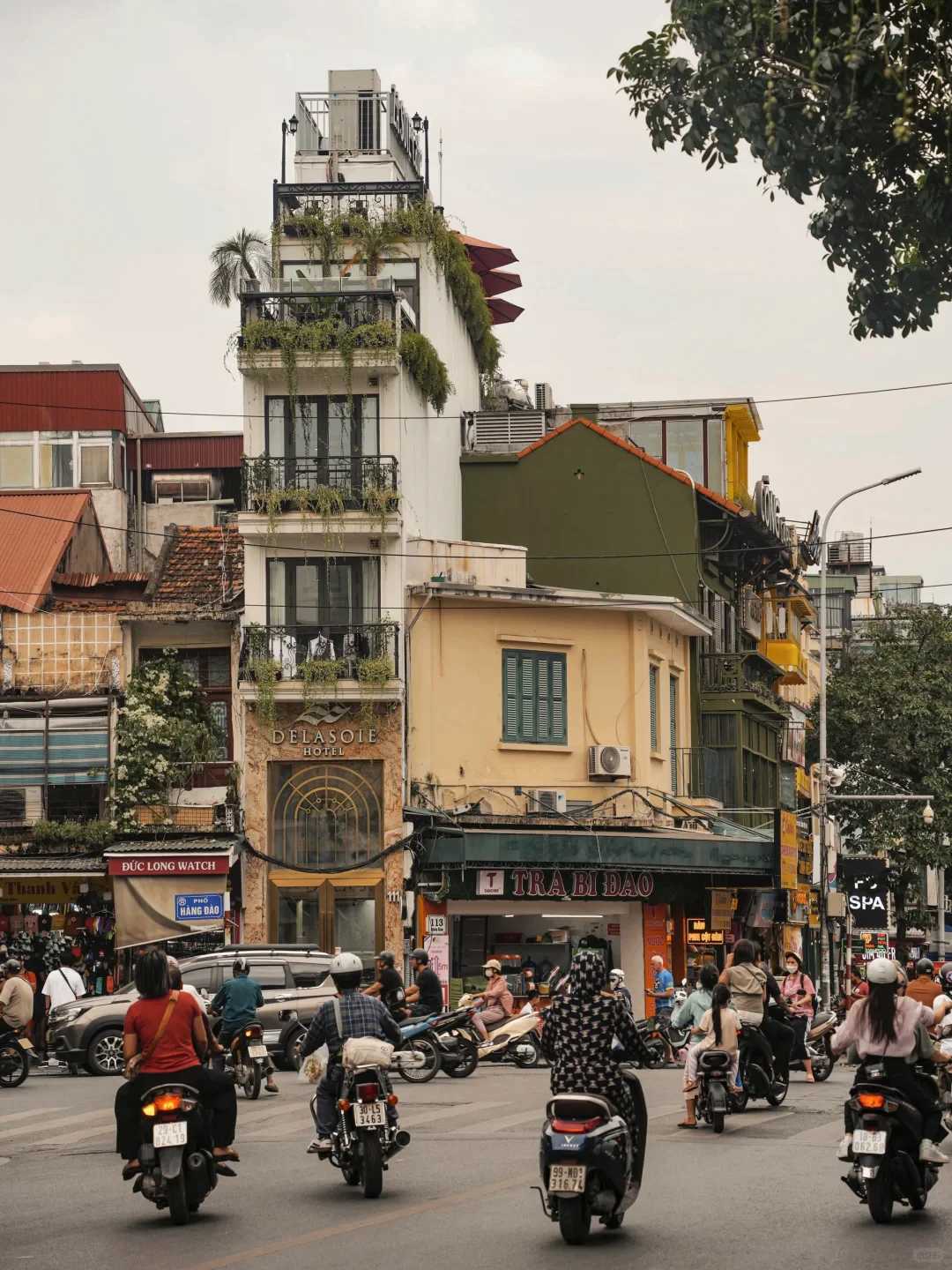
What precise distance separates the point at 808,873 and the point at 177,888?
1841 cm

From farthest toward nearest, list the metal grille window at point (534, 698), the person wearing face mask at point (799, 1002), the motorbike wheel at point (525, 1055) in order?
the metal grille window at point (534, 698), the motorbike wheel at point (525, 1055), the person wearing face mask at point (799, 1002)

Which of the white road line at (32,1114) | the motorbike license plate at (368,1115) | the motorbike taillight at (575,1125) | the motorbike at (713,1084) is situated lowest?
the white road line at (32,1114)

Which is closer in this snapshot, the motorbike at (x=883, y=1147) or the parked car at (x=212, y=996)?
the motorbike at (x=883, y=1147)

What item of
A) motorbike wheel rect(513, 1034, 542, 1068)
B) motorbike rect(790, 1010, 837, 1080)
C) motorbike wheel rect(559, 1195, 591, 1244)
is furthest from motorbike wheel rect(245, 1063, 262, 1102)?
motorbike wheel rect(559, 1195, 591, 1244)

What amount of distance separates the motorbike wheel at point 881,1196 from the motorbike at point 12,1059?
16.9 m

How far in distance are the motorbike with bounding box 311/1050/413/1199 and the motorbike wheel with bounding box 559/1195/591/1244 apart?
2466mm

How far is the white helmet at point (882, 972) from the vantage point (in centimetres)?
1285

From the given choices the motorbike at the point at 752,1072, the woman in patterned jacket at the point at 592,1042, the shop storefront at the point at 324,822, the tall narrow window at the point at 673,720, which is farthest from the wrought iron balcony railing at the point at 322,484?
the woman in patterned jacket at the point at 592,1042

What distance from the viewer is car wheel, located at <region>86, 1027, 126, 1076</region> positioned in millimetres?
29922

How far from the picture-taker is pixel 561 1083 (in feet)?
40.0

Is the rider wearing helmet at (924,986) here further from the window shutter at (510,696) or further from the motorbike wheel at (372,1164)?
the window shutter at (510,696)

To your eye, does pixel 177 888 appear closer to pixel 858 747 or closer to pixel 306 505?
pixel 306 505

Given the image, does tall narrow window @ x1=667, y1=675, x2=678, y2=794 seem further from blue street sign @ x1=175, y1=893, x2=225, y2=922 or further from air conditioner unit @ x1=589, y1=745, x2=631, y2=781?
blue street sign @ x1=175, y1=893, x2=225, y2=922

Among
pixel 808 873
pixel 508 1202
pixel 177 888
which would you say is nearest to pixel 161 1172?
pixel 508 1202
